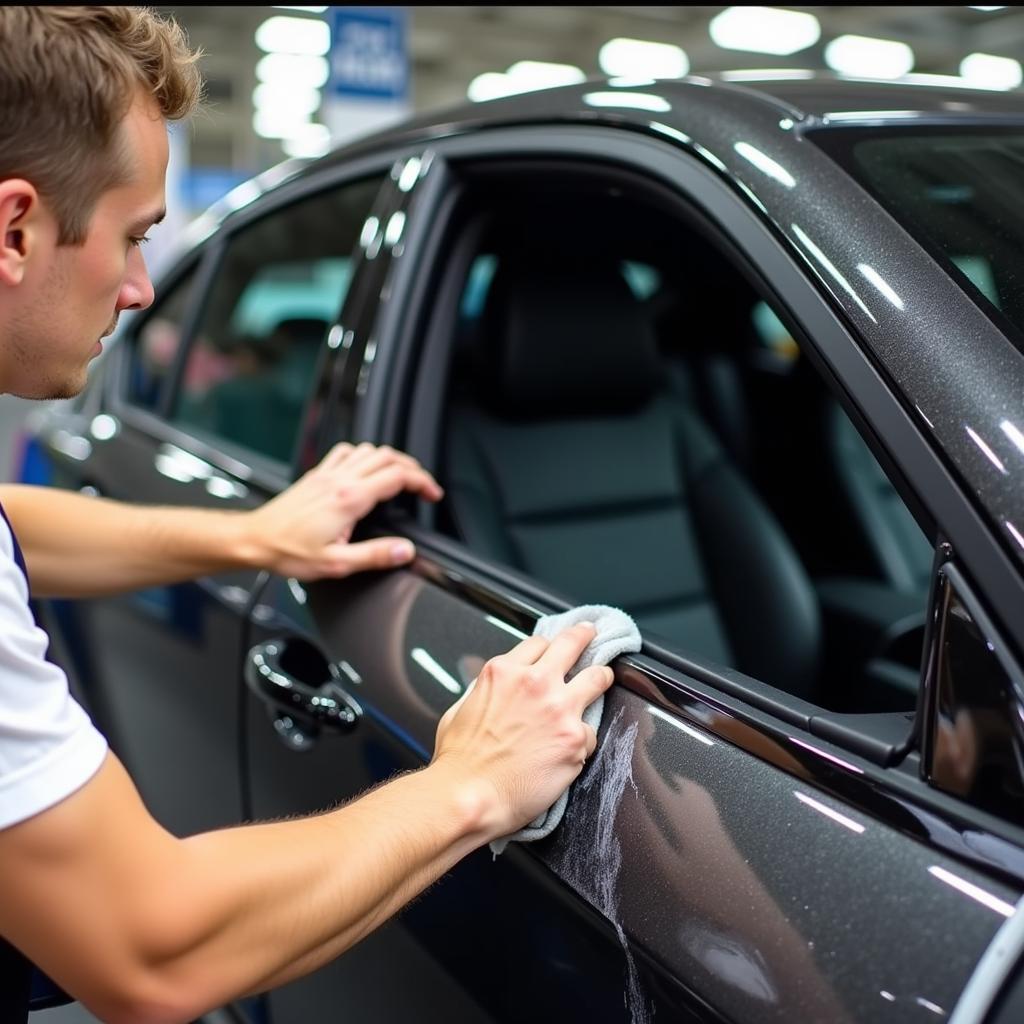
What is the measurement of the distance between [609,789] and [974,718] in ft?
1.01

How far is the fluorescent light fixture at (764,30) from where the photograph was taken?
1349 cm

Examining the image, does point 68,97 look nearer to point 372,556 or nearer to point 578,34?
point 372,556

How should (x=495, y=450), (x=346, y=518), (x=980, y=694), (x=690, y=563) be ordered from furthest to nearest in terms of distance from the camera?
(x=690, y=563), (x=495, y=450), (x=346, y=518), (x=980, y=694)

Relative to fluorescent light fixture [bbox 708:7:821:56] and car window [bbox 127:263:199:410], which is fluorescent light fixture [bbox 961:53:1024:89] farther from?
car window [bbox 127:263:199:410]

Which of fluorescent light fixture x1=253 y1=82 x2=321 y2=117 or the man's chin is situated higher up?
fluorescent light fixture x1=253 y1=82 x2=321 y2=117

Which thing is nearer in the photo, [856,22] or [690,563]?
[690,563]

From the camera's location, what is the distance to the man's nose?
105cm

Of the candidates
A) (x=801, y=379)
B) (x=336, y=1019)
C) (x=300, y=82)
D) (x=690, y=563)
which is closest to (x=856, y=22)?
(x=300, y=82)

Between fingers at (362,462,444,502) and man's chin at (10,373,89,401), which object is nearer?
man's chin at (10,373,89,401)

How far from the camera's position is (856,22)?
1393 cm

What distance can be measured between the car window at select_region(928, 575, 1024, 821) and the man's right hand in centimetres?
30

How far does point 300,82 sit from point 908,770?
63.3 ft

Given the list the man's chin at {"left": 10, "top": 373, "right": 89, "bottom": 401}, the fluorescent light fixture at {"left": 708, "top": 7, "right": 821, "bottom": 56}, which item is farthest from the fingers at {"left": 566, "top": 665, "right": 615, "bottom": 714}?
A: the fluorescent light fixture at {"left": 708, "top": 7, "right": 821, "bottom": 56}

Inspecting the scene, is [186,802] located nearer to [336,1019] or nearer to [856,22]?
[336,1019]
